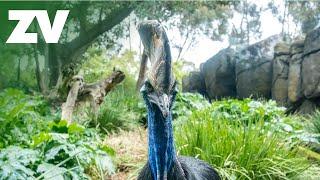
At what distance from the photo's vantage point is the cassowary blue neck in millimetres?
1764

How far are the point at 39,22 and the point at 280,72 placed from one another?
560cm

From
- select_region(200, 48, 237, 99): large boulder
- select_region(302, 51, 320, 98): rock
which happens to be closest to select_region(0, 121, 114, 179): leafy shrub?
select_region(302, 51, 320, 98): rock

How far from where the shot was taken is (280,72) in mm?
12039

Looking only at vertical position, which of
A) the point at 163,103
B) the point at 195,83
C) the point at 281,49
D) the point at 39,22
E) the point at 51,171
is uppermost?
the point at 39,22

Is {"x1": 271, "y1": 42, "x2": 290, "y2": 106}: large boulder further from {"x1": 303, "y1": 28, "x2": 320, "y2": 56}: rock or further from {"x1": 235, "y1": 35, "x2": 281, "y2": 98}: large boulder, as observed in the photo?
{"x1": 303, "y1": 28, "x2": 320, "y2": 56}: rock

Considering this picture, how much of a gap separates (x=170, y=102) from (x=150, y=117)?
0.16m

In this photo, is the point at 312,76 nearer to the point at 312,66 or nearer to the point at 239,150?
the point at 312,66

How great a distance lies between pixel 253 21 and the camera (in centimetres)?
2277

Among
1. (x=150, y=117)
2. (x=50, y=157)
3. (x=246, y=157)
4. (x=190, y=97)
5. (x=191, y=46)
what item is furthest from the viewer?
(x=191, y=46)

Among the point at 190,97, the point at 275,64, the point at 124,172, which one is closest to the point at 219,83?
the point at 275,64

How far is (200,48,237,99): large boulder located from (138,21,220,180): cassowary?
39.7 ft

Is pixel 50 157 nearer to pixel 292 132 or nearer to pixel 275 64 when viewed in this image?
pixel 292 132

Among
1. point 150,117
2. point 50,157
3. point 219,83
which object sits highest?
point 150,117

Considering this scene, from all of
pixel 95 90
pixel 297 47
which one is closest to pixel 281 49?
pixel 297 47
